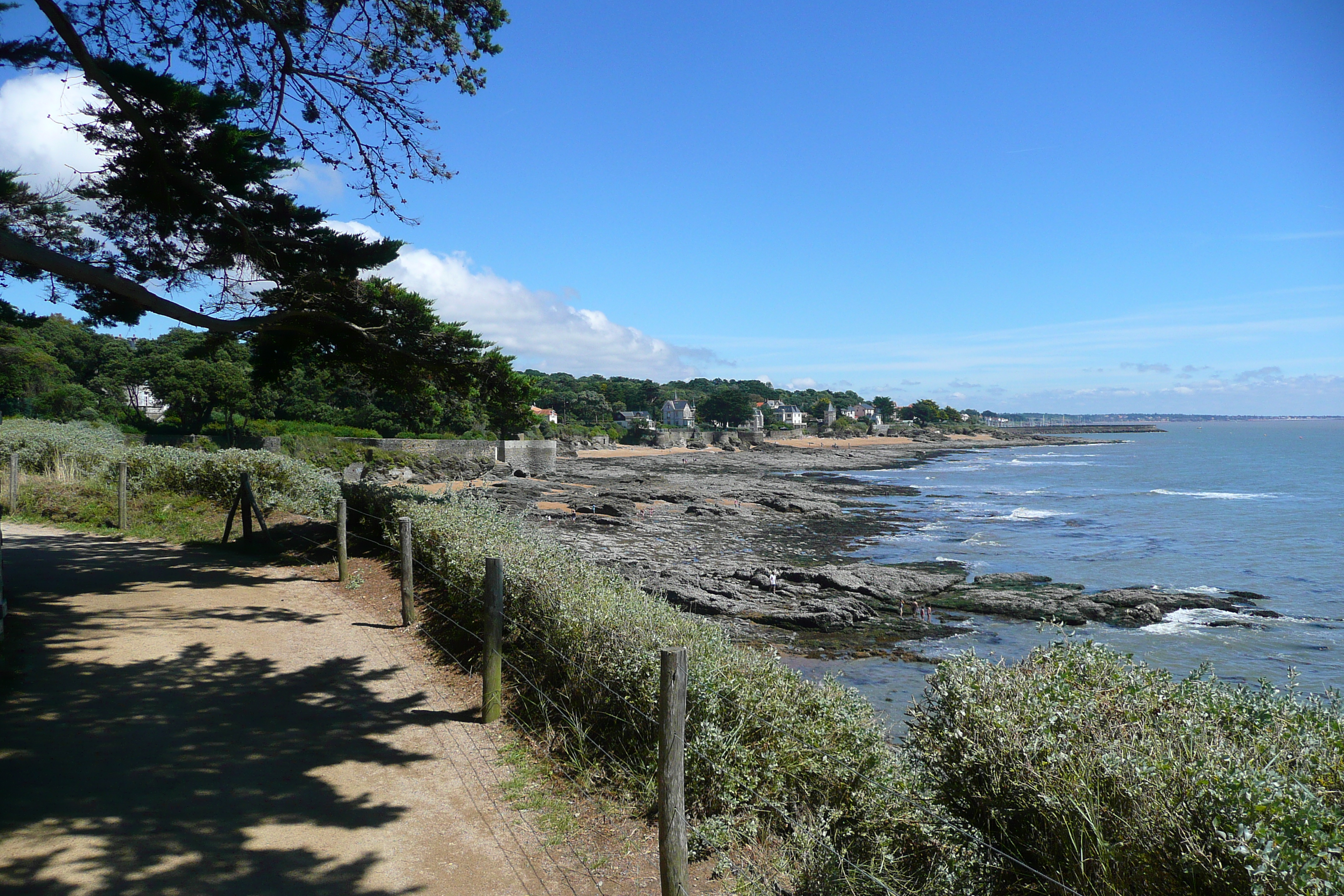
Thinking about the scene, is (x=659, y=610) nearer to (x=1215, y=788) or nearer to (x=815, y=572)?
(x=1215, y=788)

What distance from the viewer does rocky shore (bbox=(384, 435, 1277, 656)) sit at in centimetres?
1593

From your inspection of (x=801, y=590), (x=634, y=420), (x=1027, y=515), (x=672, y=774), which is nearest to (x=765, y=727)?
(x=672, y=774)

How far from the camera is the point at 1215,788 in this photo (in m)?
2.65

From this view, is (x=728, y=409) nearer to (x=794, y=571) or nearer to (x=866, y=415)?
(x=866, y=415)

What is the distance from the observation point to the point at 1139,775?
2.91 meters

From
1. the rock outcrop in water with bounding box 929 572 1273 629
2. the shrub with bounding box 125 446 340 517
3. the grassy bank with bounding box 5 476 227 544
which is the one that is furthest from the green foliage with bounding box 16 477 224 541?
the rock outcrop in water with bounding box 929 572 1273 629

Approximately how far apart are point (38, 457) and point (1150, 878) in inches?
927

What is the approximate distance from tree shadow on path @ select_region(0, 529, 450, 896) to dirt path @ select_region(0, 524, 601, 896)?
15mm

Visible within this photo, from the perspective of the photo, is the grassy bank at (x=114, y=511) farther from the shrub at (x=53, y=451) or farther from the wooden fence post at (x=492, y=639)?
the wooden fence post at (x=492, y=639)

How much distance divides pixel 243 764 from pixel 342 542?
5.58 metres

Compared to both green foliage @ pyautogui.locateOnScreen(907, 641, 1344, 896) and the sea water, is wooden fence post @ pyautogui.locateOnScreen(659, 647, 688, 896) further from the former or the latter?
the sea water

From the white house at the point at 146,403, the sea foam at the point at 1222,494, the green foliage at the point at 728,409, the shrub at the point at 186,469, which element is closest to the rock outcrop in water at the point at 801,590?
the shrub at the point at 186,469

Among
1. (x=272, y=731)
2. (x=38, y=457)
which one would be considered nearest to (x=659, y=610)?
(x=272, y=731)

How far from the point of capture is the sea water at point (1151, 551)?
14102 millimetres
